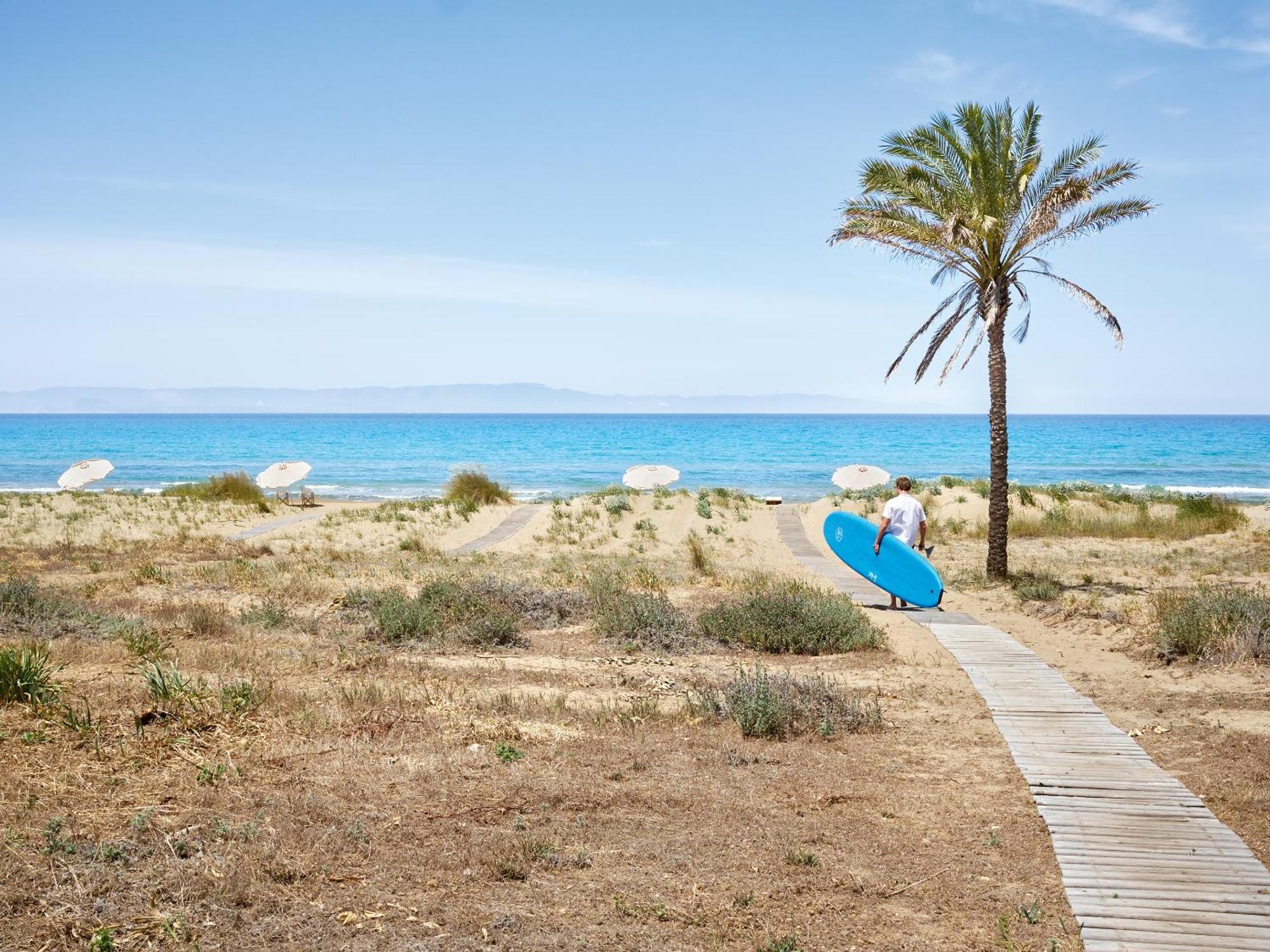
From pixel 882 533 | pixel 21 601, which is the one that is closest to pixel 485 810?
pixel 21 601

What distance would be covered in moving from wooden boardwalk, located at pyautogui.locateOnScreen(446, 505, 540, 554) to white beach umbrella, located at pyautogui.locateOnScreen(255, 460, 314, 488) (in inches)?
368

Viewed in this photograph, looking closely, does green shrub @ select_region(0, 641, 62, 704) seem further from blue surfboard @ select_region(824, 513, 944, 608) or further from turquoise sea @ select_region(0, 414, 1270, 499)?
turquoise sea @ select_region(0, 414, 1270, 499)

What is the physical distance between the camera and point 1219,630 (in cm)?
1016

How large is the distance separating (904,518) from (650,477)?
848 inches

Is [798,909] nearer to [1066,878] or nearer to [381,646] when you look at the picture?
[1066,878]

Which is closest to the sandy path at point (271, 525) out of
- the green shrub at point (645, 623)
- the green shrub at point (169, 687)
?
the green shrub at point (645, 623)

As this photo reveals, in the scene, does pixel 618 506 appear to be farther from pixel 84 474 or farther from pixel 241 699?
pixel 241 699

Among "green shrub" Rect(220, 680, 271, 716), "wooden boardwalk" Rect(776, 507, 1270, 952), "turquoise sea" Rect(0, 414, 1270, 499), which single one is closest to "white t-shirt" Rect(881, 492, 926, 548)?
"wooden boardwalk" Rect(776, 507, 1270, 952)

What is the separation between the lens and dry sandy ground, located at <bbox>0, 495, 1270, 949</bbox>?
4387mm

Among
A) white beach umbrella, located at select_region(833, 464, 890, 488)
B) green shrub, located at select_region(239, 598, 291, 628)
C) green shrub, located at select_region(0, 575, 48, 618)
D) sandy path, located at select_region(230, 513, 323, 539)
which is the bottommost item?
sandy path, located at select_region(230, 513, 323, 539)

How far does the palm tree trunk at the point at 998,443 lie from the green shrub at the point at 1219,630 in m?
5.42

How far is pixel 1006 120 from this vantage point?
51.9ft

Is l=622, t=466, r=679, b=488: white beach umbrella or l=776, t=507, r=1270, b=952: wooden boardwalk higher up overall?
l=622, t=466, r=679, b=488: white beach umbrella

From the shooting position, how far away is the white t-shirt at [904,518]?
14005 mm
